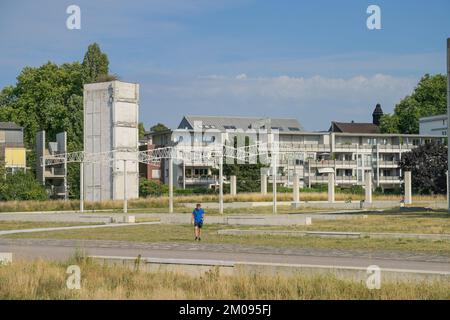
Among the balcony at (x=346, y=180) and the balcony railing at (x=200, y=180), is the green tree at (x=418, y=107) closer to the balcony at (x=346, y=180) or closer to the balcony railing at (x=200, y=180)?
the balcony at (x=346, y=180)

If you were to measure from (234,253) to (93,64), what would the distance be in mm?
82422

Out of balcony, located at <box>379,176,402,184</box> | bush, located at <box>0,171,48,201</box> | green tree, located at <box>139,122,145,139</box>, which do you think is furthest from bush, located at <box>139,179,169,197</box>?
balcony, located at <box>379,176,402,184</box>

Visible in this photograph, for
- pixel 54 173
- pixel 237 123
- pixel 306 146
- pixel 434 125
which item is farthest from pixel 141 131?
pixel 434 125

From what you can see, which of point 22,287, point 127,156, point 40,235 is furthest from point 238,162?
point 22,287

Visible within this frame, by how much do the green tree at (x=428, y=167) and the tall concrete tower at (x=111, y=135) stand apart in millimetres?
36253

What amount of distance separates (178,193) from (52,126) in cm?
2300

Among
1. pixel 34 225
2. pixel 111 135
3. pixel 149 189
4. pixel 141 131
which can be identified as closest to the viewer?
pixel 34 225

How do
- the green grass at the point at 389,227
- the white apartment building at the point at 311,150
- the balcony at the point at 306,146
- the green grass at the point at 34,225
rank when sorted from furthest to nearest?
1. the balcony at the point at 306,146
2. the white apartment building at the point at 311,150
3. the green grass at the point at 34,225
4. the green grass at the point at 389,227

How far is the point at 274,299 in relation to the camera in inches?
576

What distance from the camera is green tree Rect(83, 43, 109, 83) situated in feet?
341

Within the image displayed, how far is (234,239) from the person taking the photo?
31.5 metres

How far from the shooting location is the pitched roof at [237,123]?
406 feet

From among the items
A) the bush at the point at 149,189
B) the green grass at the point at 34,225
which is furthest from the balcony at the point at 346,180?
the green grass at the point at 34,225
